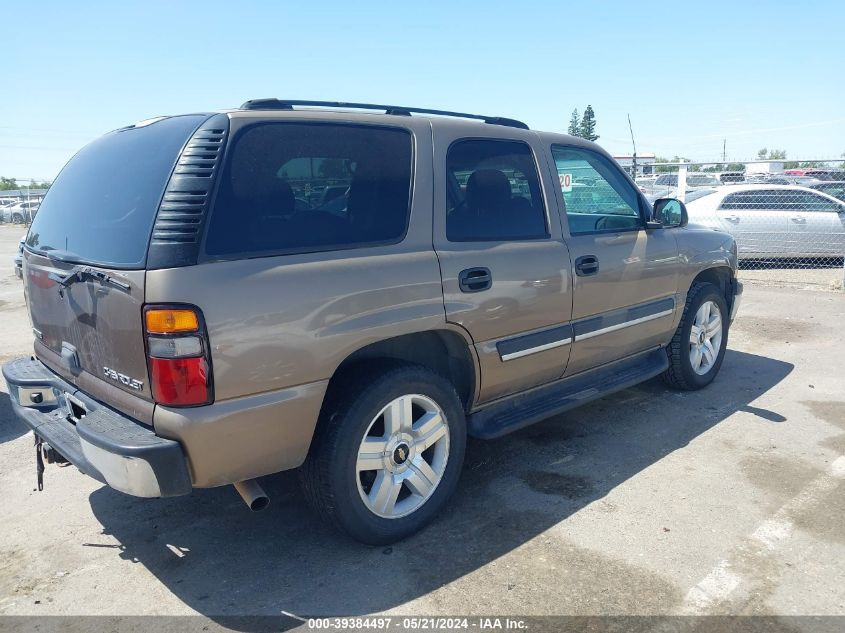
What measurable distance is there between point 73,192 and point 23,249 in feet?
1.73

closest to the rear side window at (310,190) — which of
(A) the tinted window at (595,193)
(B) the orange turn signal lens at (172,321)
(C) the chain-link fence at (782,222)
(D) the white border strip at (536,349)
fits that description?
(B) the orange turn signal lens at (172,321)

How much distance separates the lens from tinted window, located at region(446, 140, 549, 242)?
3.41 meters

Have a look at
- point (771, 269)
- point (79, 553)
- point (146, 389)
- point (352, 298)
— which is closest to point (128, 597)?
point (79, 553)

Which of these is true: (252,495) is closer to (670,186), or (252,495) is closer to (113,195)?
(113,195)

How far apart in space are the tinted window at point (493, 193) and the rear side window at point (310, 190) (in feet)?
1.07

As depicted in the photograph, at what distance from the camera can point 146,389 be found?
8.28ft

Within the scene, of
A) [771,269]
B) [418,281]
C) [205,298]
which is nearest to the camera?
[205,298]

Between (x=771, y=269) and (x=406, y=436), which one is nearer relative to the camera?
(x=406, y=436)

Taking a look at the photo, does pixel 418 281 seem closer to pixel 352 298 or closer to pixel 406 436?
pixel 352 298

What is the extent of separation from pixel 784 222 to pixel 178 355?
1155 cm

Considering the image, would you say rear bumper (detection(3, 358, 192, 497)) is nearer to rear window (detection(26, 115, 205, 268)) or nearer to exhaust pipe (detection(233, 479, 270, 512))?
exhaust pipe (detection(233, 479, 270, 512))

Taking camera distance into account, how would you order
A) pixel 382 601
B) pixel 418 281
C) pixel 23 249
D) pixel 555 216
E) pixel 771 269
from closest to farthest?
1. pixel 382 601
2. pixel 418 281
3. pixel 23 249
4. pixel 555 216
5. pixel 771 269

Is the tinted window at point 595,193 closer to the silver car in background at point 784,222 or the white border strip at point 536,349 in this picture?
the white border strip at point 536,349

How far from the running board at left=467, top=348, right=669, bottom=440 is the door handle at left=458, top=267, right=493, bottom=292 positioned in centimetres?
73
